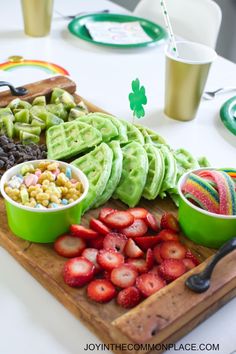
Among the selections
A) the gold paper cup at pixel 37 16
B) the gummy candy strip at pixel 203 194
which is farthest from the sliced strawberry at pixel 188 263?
the gold paper cup at pixel 37 16

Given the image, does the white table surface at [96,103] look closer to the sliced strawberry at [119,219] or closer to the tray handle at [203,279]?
the tray handle at [203,279]

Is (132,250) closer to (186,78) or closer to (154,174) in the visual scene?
(154,174)

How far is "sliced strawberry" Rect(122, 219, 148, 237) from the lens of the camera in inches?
44.6

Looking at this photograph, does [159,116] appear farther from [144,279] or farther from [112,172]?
[144,279]

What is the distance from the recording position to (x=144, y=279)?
100cm

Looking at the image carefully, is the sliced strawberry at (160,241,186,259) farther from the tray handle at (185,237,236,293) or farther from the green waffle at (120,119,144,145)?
the green waffle at (120,119,144,145)

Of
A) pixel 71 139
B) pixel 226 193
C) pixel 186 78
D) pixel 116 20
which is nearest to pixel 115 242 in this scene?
pixel 226 193

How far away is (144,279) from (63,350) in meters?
0.19

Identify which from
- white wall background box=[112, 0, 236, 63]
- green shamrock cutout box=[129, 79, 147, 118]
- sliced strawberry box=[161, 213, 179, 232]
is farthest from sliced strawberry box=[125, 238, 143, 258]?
white wall background box=[112, 0, 236, 63]

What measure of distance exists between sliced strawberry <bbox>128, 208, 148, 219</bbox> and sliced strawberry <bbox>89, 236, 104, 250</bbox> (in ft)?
0.33

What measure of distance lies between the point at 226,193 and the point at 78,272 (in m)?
0.34

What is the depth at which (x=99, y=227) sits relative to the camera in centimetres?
112

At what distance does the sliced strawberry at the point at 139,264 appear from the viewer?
41.1 inches

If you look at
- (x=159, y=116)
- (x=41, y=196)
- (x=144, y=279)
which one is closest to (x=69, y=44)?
(x=159, y=116)
